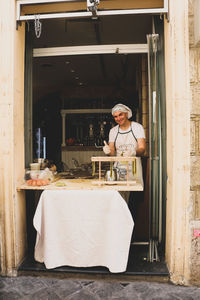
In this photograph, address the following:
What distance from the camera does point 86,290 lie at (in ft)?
10.0

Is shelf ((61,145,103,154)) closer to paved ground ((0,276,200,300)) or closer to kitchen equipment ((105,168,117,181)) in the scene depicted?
kitchen equipment ((105,168,117,181))

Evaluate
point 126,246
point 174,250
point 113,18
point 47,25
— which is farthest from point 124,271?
point 47,25

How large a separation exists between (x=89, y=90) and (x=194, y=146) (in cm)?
819

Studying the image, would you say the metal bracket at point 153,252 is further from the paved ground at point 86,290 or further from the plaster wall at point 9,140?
the plaster wall at point 9,140

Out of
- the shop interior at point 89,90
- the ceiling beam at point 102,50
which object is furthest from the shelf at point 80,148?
the ceiling beam at point 102,50

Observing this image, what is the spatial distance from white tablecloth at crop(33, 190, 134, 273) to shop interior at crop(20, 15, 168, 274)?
18 cm

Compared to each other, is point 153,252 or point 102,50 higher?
point 102,50

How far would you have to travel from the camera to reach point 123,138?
13.7ft

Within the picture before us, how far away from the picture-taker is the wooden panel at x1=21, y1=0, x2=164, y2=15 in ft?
11.2

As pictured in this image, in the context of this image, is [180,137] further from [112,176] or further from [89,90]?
[89,90]

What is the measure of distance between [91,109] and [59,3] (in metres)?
7.10

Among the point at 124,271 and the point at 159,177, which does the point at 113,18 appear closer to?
the point at 159,177

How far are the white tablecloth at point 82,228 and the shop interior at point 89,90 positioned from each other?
179mm

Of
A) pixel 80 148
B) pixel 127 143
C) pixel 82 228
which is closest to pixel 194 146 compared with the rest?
pixel 127 143
